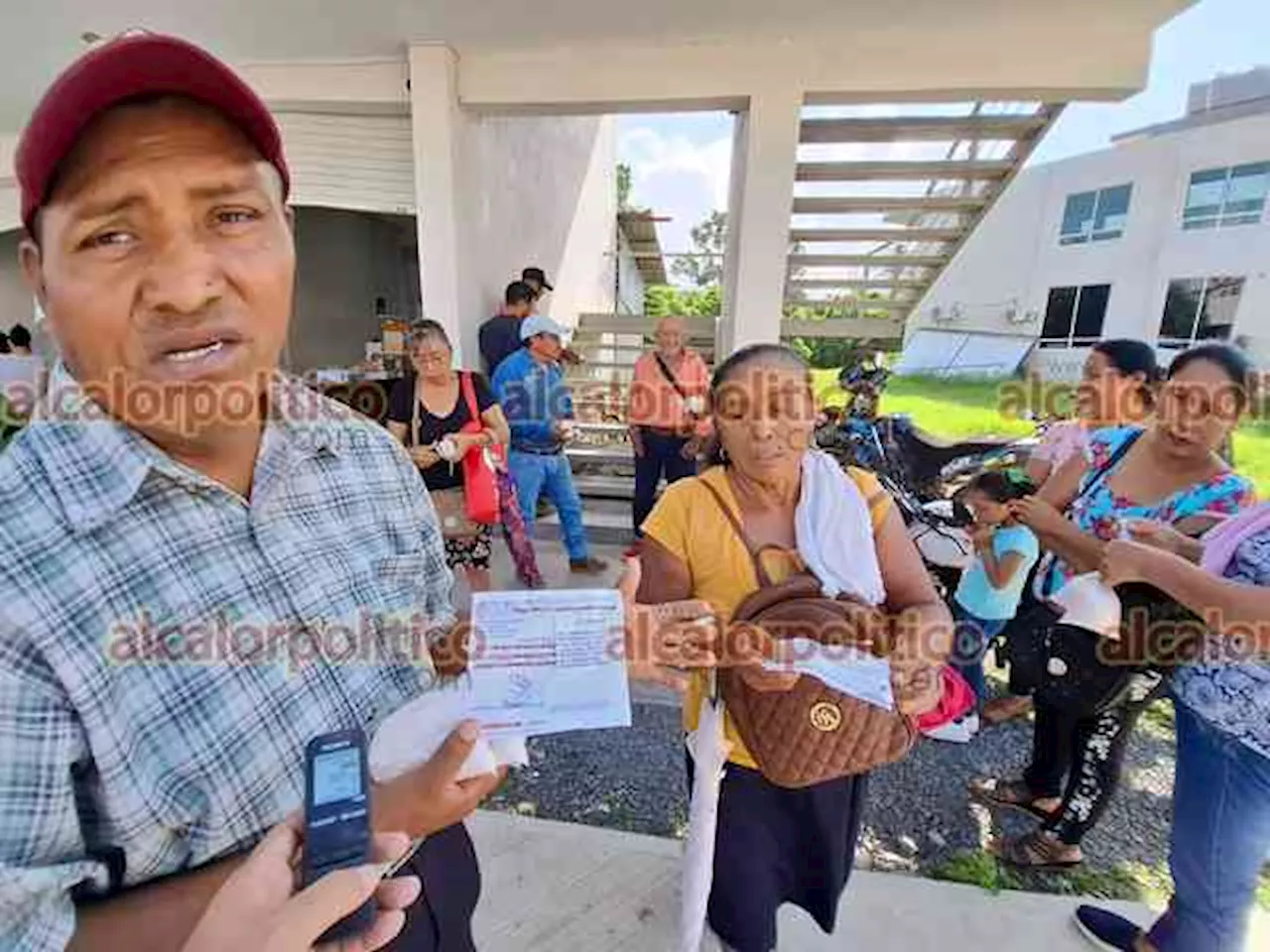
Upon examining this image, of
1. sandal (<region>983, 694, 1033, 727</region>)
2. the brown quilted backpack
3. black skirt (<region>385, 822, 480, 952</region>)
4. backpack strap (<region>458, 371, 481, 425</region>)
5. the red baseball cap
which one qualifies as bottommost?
sandal (<region>983, 694, 1033, 727</region>)

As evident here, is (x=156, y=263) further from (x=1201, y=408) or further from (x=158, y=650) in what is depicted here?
(x=1201, y=408)

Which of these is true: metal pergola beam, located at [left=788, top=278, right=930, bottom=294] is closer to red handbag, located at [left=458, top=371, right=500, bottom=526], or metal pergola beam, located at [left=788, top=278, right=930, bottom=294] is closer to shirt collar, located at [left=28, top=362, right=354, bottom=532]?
red handbag, located at [left=458, top=371, right=500, bottom=526]

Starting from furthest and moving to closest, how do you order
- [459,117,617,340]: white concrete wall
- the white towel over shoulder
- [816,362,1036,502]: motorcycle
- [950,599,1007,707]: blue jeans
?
[459,117,617,340]: white concrete wall < [816,362,1036,502]: motorcycle < [950,599,1007,707]: blue jeans < the white towel over shoulder

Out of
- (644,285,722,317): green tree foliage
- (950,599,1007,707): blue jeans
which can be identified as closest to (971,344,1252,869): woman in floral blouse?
(950,599,1007,707): blue jeans

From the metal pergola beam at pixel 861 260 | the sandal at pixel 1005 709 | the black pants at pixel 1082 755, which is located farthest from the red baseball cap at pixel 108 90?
the metal pergola beam at pixel 861 260

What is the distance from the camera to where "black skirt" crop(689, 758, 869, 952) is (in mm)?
1548

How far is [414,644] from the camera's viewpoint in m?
1.01

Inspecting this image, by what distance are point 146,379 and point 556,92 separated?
4178 mm

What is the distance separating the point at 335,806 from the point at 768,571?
1.06 metres

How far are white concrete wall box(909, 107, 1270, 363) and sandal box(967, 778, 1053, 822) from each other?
12487 mm

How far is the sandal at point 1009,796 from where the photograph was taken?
2.37 meters

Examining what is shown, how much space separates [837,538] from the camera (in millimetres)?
1410

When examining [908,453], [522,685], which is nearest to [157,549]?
[522,685]

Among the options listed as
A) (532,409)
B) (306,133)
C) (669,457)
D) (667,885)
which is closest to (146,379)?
(667,885)
